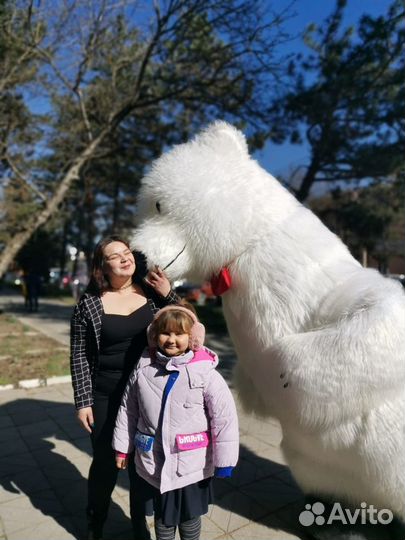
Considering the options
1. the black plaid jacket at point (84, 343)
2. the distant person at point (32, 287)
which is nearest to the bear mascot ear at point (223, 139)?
the black plaid jacket at point (84, 343)

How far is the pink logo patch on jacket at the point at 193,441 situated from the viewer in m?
1.64

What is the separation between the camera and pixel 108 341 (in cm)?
193

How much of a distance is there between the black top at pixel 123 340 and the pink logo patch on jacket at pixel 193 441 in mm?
467

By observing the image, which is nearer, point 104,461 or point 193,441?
point 193,441

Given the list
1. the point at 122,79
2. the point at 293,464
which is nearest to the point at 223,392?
the point at 293,464

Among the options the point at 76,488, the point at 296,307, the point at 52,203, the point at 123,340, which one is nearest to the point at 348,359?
the point at 296,307

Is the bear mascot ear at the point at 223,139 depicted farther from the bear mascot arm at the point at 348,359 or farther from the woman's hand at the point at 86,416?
the woman's hand at the point at 86,416

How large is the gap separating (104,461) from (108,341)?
624mm

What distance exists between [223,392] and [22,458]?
2.27 meters

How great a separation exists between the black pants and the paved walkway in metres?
0.29

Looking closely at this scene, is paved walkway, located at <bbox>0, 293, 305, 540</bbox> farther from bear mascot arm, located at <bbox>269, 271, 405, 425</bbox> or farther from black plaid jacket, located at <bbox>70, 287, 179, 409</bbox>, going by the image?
black plaid jacket, located at <bbox>70, 287, 179, 409</bbox>

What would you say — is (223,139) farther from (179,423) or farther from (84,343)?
(179,423)

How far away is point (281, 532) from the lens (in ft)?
7.22

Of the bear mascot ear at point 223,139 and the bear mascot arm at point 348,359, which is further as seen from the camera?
the bear mascot ear at point 223,139
